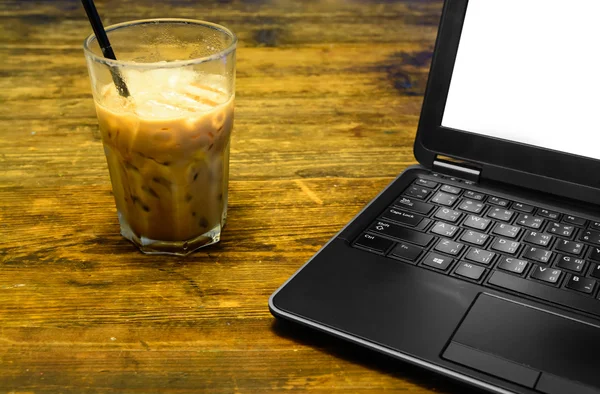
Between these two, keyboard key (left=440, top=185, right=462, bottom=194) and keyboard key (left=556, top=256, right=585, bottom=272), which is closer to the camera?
keyboard key (left=556, top=256, right=585, bottom=272)

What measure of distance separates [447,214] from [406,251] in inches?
3.0

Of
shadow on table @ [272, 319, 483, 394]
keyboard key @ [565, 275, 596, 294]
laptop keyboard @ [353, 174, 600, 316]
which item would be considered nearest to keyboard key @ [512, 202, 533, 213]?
laptop keyboard @ [353, 174, 600, 316]

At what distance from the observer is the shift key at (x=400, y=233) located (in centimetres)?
54

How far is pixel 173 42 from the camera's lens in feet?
1.94

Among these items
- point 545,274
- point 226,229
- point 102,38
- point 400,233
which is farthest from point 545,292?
point 102,38

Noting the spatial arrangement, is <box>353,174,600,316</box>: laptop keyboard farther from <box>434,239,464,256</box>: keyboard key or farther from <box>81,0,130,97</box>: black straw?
<box>81,0,130,97</box>: black straw

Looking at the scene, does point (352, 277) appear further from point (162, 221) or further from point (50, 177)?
point (50, 177)

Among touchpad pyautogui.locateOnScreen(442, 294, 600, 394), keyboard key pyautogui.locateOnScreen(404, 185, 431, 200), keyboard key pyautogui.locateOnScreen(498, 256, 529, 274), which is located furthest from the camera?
keyboard key pyautogui.locateOnScreen(404, 185, 431, 200)

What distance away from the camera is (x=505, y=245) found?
1.76ft

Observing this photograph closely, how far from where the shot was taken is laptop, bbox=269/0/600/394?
17.1 inches

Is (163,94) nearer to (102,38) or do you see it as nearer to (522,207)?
(102,38)

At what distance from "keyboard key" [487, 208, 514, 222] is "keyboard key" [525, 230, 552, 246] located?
27 millimetres

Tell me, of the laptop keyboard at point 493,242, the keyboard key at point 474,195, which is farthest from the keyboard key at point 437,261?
the keyboard key at point 474,195

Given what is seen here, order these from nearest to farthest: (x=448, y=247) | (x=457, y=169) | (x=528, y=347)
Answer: (x=528, y=347), (x=448, y=247), (x=457, y=169)
